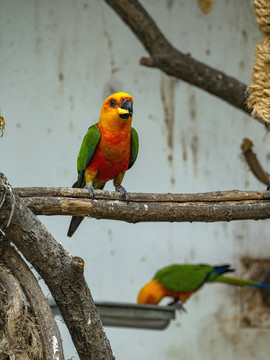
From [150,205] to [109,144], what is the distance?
58 cm

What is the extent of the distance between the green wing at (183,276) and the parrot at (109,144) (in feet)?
2.46

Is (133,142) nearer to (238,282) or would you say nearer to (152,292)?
(152,292)

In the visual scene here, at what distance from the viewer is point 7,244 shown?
4.51ft

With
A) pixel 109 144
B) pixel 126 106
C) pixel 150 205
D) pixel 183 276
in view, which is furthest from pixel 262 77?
pixel 183 276

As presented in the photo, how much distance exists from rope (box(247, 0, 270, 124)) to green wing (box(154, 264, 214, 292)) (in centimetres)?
138

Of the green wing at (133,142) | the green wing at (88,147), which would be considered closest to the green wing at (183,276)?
the green wing at (133,142)

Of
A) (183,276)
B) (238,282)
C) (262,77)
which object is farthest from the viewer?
(238,282)

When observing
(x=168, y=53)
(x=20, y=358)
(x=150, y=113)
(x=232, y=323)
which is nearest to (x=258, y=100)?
(x=20, y=358)

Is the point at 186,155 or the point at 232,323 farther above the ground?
the point at 186,155

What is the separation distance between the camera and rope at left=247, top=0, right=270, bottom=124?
157cm

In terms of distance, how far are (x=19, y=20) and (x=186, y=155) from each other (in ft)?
3.56

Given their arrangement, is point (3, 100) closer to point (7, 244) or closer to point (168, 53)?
point (168, 53)

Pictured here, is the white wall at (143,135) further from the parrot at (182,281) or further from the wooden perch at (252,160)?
the wooden perch at (252,160)

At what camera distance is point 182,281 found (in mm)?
2936
